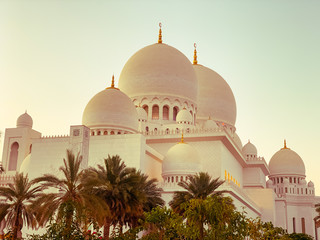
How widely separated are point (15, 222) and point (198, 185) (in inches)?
347

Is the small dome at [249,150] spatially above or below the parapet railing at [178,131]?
above

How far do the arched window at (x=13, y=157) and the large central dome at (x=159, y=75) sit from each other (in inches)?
418

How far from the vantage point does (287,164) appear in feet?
167

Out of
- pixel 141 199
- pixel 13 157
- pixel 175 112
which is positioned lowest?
pixel 141 199

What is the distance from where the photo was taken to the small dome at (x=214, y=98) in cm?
4325

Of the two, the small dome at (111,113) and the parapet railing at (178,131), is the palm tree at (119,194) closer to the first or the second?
the small dome at (111,113)

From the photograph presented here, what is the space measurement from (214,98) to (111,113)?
1466cm

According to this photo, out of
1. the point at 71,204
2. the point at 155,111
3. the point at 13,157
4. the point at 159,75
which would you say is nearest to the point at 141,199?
the point at 71,204

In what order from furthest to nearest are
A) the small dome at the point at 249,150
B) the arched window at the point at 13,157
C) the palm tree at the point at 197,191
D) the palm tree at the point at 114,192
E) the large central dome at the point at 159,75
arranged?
the small dome at the point at 249,150 < the arched window at the point at 13,157 < the large central dome at the point at 159,75 < the palm tree at the point at 197,191 < the palm tree at the point at 114,192

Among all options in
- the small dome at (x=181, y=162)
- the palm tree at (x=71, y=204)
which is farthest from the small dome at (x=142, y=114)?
the palm tree at (x=71, y=204)

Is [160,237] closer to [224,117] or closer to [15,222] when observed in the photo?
[15,222]

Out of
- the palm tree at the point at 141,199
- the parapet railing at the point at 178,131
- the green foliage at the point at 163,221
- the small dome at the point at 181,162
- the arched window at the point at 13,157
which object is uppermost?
the parapet railing at the point at 178,131

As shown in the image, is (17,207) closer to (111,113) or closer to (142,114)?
(111,113)

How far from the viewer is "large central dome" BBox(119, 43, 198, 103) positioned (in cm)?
3822
